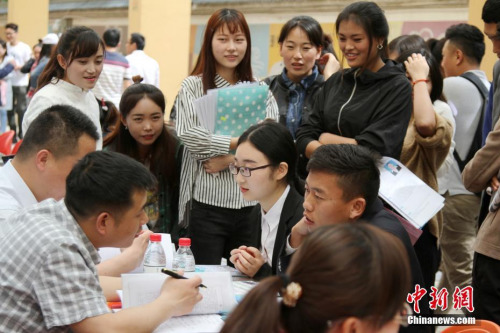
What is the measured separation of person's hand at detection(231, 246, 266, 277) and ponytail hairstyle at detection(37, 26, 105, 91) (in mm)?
1610

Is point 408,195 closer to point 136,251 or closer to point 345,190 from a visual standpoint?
point 345,190

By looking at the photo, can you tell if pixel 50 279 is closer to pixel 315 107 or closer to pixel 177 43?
pixel 315 107

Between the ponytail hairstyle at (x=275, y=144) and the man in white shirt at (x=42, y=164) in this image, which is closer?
the man in white shirt at (x=42, y=164)

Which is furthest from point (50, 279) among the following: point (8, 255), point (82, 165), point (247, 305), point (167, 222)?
point (167, 222)

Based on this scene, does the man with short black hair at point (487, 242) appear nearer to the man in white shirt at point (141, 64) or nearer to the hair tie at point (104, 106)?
the hair tie at point (104, 106)

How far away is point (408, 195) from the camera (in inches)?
114

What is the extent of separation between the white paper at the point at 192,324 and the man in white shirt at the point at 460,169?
2392 mm

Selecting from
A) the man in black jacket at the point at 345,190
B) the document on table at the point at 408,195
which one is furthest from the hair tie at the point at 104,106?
the man in black jacket at the point at 345,190

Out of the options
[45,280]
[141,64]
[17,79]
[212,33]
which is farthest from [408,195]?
[17,79]

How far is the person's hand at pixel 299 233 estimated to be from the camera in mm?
2504

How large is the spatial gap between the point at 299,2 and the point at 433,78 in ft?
24.3

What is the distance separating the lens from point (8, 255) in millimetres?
1867

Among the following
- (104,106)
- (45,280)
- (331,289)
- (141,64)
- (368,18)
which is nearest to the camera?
(331,289)

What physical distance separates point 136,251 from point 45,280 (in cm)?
79
